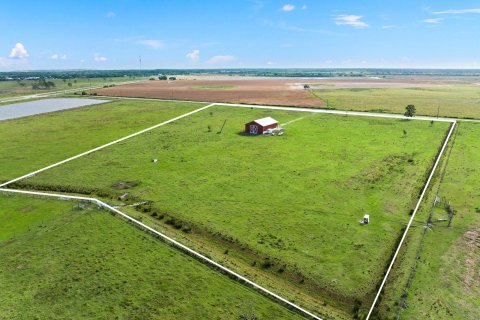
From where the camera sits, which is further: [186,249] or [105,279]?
[186,249]

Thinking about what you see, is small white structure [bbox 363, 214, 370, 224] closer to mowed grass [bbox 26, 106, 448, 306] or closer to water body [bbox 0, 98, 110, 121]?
mowed grass [bbox 26, 106, 448, 306]

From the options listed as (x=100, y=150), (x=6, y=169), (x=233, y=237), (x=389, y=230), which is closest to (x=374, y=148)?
(x=389, y=230)

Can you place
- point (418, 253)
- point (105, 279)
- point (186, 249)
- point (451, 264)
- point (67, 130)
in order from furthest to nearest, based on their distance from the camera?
point (67, 130), point (186, 249), point (418, 253), point (451, 264), point (105, 279)

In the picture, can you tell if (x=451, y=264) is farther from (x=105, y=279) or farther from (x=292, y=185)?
(x=105, y=279)

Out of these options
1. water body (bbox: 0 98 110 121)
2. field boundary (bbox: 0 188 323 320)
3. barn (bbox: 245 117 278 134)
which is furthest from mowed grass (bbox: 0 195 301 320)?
water body (bbox: 0 98 110 121)

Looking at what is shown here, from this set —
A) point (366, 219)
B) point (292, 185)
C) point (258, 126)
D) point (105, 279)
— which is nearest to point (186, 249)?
point (105, 279)

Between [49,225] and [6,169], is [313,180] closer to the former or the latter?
[49,225]
